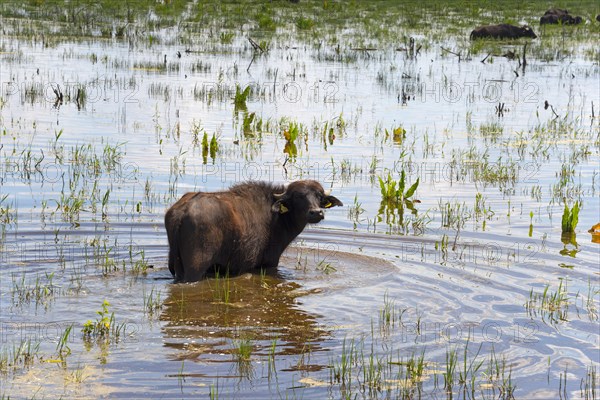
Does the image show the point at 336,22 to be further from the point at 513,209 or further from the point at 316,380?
the point at 316,380

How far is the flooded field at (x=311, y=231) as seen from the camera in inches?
275

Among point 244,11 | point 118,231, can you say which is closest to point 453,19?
point 244,11

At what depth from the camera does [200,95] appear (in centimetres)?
2077

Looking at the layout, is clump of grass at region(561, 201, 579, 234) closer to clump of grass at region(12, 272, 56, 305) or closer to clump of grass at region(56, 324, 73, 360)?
clump of grass at region(12, 272, 56, 305)

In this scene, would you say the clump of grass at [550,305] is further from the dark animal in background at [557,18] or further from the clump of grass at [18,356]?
the dark animal in background at [557,18]

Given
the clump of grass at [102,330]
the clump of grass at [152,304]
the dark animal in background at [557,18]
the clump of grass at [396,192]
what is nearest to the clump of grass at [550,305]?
the clump of grass at [152,304]

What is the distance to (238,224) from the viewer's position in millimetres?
9539

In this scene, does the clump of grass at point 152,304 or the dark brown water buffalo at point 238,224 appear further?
the dark brown water buffalo at point 238,224

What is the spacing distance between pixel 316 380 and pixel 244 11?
35.1 metres

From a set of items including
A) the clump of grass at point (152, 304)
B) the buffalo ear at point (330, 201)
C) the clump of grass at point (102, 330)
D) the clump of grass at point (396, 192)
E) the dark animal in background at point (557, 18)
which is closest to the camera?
the clump of grass at point (102, 330)

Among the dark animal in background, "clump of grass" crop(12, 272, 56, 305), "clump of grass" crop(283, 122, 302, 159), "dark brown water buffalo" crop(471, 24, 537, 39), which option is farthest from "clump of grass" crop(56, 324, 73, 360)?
the dark animal in background

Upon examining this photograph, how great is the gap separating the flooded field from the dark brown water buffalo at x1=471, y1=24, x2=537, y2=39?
7.96m

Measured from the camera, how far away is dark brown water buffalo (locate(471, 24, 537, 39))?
35219 mm

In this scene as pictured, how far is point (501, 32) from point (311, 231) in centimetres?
2562
